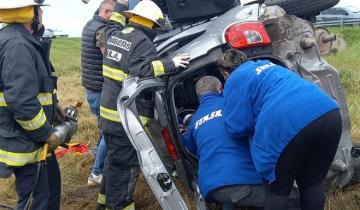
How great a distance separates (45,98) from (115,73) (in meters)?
0.68

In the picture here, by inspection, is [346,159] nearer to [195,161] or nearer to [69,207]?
[195,161]

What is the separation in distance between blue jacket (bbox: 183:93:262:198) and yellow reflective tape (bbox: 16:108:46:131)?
1063mm

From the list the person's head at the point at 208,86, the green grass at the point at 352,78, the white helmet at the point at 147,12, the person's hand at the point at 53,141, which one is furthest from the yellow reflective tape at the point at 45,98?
the green grass at the point at 352,78

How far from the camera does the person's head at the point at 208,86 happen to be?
3580mm

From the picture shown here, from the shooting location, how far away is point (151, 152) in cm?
310

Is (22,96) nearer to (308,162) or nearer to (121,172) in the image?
(121,172)

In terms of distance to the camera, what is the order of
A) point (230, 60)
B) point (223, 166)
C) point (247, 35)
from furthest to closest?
point (247, 35), point (230, 60), point (223, 166)

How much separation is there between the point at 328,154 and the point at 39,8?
225cm

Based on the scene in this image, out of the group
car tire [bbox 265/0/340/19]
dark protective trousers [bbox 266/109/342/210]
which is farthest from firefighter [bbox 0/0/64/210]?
car tire [bbox 265/0/340/19]

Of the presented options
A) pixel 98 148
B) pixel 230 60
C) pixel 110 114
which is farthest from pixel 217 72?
pixel 98 148

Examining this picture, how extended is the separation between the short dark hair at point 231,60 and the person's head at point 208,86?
0.29 m

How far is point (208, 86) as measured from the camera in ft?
11.8

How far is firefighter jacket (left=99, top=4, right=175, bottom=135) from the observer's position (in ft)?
12.3

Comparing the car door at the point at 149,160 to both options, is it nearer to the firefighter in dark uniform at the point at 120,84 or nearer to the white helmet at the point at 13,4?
the firefighter in dark uniform at the point at 120,84
